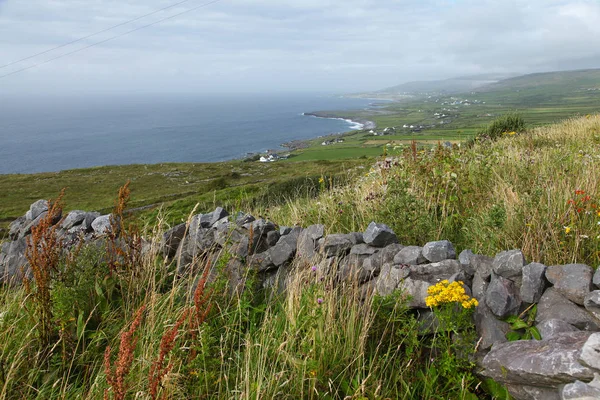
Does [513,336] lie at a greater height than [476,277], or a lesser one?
lesser

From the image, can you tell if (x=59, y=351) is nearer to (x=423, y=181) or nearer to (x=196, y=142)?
(x=423, y=181)

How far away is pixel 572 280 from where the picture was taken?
10.3 ft

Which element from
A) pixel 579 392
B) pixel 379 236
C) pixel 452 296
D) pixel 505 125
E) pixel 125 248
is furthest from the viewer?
pixel 505 125

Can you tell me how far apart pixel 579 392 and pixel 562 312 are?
0.85m

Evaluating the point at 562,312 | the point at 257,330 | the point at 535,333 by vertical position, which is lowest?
the point at 257,330

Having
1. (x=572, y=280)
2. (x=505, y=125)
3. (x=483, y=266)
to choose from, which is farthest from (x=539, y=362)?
(x=505, y=125)

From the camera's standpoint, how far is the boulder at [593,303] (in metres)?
2.93

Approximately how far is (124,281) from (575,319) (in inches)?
160

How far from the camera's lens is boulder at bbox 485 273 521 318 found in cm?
319

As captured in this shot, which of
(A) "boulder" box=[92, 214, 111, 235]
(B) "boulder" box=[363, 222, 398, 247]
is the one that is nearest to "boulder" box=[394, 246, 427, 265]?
(B) "boulder" box=[363, 222, 398, 247]

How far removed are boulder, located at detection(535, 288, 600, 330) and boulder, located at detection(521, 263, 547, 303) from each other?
5cm

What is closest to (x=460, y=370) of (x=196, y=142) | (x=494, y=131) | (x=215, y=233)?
(x=215, y=233)

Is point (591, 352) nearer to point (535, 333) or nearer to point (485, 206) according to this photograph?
point (535, 333)

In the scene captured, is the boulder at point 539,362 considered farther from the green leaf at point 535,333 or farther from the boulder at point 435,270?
the boulder at point 435,270
